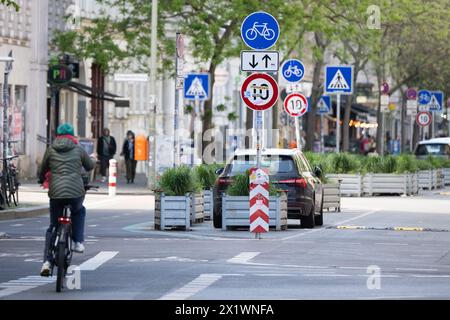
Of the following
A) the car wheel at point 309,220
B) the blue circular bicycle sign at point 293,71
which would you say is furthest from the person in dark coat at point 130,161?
A: the car wheel at point 309,220

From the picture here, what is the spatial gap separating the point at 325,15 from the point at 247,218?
23906 millimetres

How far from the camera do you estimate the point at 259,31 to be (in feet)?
90.3

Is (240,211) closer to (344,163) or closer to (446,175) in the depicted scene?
(344,163)

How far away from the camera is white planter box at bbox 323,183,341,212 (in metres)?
35.7

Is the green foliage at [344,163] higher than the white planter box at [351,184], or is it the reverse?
the green foliage at [344,163]

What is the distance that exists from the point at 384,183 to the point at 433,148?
14726 mm

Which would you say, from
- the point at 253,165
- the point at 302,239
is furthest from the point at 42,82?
the point at 302,239

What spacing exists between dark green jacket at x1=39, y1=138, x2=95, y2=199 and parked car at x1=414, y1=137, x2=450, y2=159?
43.5m

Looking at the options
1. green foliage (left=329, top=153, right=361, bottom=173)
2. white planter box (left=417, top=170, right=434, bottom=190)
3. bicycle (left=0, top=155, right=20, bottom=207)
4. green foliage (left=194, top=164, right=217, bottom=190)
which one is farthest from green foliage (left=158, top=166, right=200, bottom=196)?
white planter box (left=417, top=170, right=434, bottom=190)

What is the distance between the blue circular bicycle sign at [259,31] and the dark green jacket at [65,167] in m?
9.53

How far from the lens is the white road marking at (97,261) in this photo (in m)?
19.9

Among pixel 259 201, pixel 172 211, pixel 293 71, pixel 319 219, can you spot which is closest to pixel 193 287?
pixel 259 201

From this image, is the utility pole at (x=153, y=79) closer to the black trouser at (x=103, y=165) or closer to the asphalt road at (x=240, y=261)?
the black trouser at (x=103, y=165)
